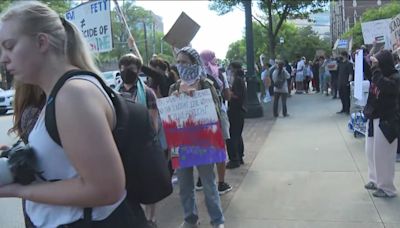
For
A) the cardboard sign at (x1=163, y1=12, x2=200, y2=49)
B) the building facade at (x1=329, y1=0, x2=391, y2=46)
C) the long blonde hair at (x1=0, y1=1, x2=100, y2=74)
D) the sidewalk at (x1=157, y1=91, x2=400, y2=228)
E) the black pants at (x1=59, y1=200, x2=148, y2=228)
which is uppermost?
the building facade at (x1=329, y1=0, x2=391, y2=46)

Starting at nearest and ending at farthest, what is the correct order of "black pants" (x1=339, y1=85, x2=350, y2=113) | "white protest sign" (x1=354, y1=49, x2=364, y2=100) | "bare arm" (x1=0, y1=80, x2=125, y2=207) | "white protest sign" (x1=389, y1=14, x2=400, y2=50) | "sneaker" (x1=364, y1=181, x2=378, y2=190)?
1. "bare arm" (x1=0, y1=80, x2=125, y2=207)
2. "sneaker" (x1=364, y1=181, x2=378, y2=190)
3. "white protest sign" (x1=354, y1=49, x2=364, y2=100)
4. "white protest sign" (x1=389, y1=14, x2=400, y2=50)
5. "black pants" (x1=339, y1=85, x2=350, y2=113)

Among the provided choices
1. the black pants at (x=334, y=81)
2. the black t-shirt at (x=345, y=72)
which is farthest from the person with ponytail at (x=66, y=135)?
the black pants at (x=334, y=81)

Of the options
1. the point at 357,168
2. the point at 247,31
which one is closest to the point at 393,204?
the point at 357,168

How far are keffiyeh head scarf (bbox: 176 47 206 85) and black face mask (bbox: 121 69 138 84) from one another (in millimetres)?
437

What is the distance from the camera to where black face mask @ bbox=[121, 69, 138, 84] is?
15.7 feet

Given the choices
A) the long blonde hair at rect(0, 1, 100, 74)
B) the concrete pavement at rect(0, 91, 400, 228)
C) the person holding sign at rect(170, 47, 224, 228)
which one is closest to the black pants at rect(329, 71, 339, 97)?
the concrete pavement at rect(0, 91, 400, 228)

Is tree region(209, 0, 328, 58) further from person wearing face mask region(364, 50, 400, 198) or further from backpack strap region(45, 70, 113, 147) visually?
backpack strap region(45, 70, 113, 147)

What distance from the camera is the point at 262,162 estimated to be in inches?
306

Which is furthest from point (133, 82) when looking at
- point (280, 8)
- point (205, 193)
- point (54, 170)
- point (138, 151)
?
point (280, 8)

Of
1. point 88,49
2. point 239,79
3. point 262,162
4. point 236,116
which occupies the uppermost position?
point 88,49

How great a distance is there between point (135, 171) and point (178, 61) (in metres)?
3.16

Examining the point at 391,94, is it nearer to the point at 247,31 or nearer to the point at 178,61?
the point at 178,61

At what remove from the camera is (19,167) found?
5.41ft

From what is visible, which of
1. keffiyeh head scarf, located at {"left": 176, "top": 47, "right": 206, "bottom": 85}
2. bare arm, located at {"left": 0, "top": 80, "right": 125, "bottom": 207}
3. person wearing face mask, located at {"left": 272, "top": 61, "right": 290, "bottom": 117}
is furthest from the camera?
person wearing face mask, located at {"left": 272, "top": 61, "right": 290, "bottom": 117}
